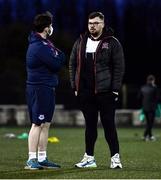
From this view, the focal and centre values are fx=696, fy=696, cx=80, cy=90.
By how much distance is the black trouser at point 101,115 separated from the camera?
1008 cm

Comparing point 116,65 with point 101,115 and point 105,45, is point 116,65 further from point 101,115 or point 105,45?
point 101,115

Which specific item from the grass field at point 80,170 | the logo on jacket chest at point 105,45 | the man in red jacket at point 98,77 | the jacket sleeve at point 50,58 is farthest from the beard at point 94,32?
the grass field at point 80,170

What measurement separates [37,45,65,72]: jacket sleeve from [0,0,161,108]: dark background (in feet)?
110

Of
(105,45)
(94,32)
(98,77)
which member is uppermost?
(94,32)

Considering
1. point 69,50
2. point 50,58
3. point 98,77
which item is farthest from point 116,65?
point 69,50

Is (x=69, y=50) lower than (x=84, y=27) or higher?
lower

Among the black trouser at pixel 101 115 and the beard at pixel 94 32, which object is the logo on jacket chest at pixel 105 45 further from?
the black trouser at pixel 101 115

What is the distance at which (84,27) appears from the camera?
60625 millimetres

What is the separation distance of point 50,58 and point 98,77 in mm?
742

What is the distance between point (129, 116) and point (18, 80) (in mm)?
6173

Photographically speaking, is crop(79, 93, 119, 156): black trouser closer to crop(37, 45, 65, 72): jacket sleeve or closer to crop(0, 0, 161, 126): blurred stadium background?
crop(37, 45, 65, 72): jacket sleeve

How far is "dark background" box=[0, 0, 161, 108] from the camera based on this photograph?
53.1m

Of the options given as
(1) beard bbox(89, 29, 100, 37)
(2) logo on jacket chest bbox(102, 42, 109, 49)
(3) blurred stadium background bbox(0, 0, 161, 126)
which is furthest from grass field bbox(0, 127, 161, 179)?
(3) blurred stadium background bbox(0, 0, 161, 126)

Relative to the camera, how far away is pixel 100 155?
13.2 meters
